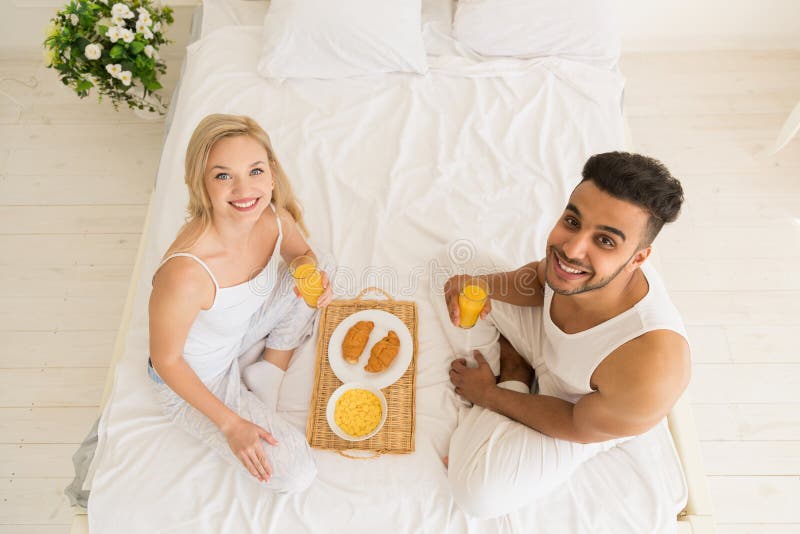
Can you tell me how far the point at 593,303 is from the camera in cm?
140

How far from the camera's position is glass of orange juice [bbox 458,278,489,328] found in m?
1.51

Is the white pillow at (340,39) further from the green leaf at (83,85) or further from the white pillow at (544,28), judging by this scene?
the green leaf at (83,85)

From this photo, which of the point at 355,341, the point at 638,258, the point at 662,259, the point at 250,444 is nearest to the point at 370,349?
the point at 355,341

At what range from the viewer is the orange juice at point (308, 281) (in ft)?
5.16

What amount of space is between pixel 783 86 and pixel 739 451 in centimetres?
201

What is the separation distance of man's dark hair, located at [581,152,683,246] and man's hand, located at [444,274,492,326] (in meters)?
0.56

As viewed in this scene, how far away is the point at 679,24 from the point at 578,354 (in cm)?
235

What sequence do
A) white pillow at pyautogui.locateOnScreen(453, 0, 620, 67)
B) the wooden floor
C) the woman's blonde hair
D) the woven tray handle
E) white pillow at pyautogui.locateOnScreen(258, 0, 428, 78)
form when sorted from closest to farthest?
the woman's blonde hair
the woven tray handle
the wooden floor
white pillow at pyautogui.locateOnScreen(258, 0, 428, 78)
white pillow at pyautogui.locateOnScreen(453, 0, 620, 67)

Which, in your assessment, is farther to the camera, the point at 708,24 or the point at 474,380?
the point at 708,24

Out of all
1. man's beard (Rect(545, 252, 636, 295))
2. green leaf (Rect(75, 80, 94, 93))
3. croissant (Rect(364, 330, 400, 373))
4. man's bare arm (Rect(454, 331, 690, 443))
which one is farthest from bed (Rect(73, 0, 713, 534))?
man's beard (Rect(545, 252, 636, 295))

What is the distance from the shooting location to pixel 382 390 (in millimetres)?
1572

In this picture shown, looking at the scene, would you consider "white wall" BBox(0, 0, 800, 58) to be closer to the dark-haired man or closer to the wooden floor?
the wooden floor

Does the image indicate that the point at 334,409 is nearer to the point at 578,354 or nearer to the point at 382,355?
the point at 382,355

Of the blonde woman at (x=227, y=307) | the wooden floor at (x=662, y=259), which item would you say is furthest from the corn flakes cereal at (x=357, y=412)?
the wooden floor at (x=662, y=259)
